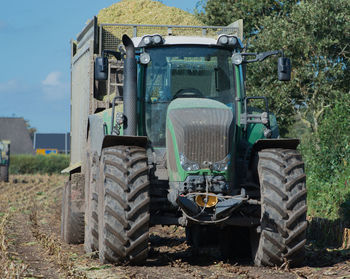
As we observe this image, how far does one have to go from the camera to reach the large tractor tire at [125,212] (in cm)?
740

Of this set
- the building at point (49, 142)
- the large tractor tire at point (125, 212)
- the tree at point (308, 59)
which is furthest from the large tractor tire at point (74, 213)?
the building at point (49, 142)

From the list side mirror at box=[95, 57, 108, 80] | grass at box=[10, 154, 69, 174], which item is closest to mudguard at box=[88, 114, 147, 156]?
side mirror at box=[95, 57, 108, 80]

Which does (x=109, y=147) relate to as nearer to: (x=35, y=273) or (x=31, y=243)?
(x=35, y=273)

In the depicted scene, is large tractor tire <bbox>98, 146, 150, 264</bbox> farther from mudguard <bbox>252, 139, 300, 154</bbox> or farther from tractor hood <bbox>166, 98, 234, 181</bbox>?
mudguard <bbox>252, 139, 300, 154</bbox>

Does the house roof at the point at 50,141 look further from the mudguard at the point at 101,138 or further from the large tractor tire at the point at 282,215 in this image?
the large tractor tire at the point at 282,215

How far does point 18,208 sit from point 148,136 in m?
11.1

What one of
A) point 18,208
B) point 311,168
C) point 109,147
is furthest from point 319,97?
point 109,147

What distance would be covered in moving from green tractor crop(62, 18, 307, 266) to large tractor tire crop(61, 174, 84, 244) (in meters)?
1.49

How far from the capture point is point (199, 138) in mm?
7633

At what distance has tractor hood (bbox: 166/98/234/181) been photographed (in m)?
7.63

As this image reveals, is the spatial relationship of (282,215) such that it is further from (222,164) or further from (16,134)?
(16,134)

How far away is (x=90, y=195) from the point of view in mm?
9086

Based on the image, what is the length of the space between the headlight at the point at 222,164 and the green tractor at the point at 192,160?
0.04ft

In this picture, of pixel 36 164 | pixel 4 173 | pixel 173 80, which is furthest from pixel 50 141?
pixel 173 80
